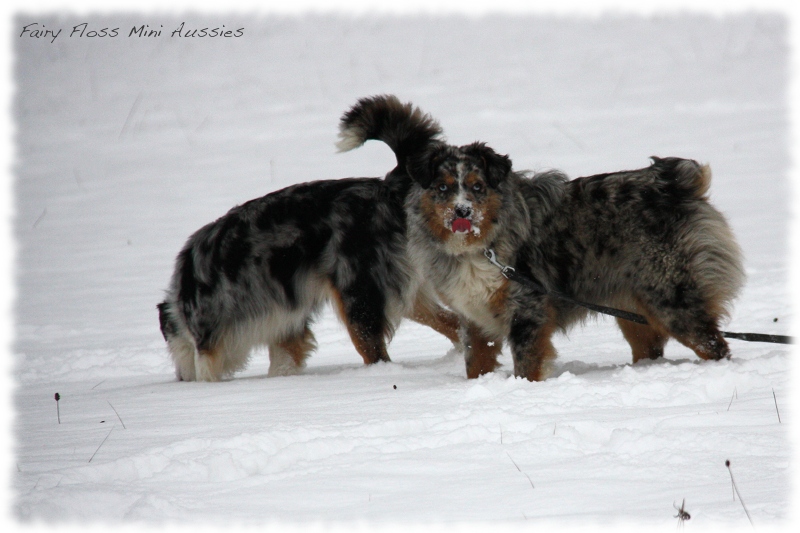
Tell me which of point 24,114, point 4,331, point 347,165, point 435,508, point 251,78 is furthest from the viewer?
point 251,78

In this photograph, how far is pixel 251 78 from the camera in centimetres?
2005

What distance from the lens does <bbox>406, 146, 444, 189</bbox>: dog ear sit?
16.8 ft

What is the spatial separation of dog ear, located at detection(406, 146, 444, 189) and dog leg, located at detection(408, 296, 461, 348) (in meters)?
1.45

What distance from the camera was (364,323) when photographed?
19.5 ft

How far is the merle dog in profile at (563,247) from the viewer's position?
489cm

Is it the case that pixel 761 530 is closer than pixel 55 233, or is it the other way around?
pixel 761 530

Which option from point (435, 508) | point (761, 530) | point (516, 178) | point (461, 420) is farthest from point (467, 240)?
point (761, 530)

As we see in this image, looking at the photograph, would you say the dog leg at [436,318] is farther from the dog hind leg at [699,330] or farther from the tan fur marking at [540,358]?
the dog hind leg at [699,330]

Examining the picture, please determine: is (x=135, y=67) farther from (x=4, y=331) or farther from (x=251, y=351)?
(x=4, y=331)

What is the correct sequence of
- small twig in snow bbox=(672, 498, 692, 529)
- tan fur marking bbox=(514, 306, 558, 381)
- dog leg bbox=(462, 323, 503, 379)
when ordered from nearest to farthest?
small twig in snow bbox=(672, 498, 692, 529) → tan fur marking bbox=(514, 306, 558, 381) → dog leg bbox=(462, 323, 503, 379)

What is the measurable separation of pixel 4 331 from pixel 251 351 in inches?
103

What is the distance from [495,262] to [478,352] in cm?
72

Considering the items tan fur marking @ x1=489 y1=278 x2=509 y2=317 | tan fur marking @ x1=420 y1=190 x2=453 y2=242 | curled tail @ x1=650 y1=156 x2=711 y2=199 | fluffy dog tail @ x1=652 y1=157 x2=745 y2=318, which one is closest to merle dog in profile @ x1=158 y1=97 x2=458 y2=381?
tan fur marking @ x1=420 y1=190 x2=453 y2=242

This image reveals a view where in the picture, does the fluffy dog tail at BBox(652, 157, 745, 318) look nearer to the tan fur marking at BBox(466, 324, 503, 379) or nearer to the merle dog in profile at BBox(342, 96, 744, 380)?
the merle dog in profile at BBox(342, 96, 744, 380)
